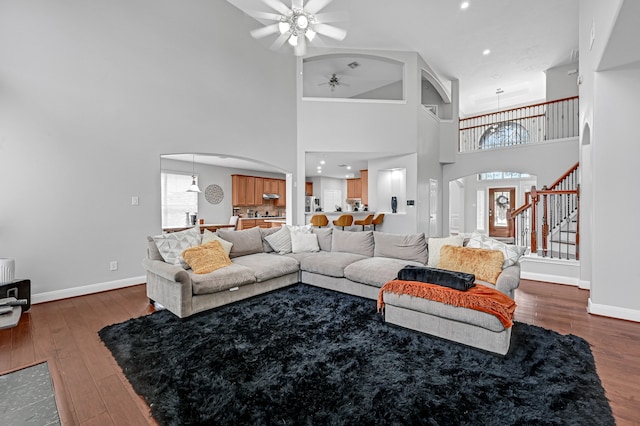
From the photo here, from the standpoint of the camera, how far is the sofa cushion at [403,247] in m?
3.76

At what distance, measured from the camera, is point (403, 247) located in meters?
3.88

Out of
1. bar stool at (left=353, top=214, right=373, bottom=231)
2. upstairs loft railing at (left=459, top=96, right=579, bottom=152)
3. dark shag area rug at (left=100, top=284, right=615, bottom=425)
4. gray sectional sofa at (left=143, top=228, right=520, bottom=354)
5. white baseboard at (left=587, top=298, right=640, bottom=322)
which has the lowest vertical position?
dark shag area rug at (left=100, top=284, right=615, bottom=425)

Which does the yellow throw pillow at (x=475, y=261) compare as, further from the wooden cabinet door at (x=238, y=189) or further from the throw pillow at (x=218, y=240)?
the wooden cabinet door at (x=238, y=189)

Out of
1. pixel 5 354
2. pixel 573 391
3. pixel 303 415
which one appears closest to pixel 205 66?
pixel 5 354

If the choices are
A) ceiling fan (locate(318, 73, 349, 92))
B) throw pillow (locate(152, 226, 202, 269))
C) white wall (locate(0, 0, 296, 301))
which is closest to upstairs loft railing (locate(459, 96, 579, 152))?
ceiling fan (locate(318, 73, 349, 92))

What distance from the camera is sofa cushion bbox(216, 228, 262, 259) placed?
4.15 metres

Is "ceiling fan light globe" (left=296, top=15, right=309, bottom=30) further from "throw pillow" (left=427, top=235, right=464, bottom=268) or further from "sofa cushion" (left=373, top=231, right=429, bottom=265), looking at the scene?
"throw pillow" (left=427, top=235, right=464, bottom=268)

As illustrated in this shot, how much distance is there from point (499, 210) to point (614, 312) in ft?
30.4

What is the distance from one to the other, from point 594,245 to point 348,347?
3091mm

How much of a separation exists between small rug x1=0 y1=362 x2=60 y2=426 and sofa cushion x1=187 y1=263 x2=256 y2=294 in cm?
124

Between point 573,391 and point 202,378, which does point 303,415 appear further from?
point 573,391

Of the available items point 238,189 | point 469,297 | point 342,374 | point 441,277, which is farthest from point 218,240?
point 238,189

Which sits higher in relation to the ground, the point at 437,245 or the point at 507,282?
the point at 437,245

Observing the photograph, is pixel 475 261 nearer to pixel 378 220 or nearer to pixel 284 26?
pixel 284 26
